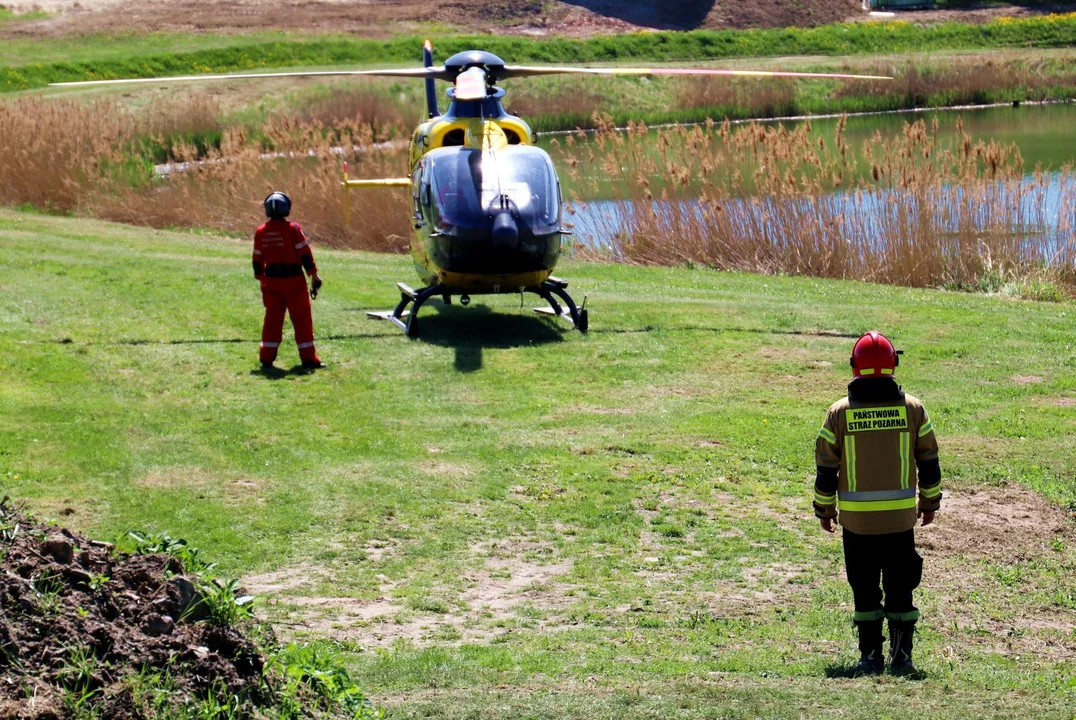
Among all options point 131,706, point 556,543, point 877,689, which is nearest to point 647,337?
point 556,543

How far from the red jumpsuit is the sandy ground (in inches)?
1764

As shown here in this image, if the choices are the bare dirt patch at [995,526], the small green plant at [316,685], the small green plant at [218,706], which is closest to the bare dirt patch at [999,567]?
the bare dirt patch at [995,526]

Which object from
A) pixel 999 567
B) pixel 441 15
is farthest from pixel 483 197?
pixel 441 15

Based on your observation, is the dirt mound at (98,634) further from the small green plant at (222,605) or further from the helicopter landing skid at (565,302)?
the helicopter landing skid at (565,302)

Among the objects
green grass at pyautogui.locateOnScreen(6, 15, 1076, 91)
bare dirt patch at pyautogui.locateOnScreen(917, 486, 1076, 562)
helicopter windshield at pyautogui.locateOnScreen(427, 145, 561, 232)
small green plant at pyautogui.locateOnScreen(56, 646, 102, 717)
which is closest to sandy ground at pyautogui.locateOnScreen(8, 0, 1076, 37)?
green grass at pyautogui.locateOnScreen(6, 15, 1076, 91)

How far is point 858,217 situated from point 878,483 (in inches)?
579

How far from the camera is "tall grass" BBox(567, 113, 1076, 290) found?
784 inches

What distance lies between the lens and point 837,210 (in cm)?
2144

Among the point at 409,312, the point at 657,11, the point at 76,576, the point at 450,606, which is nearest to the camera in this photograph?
the point at 76,576

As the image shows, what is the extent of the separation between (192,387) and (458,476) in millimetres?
3691

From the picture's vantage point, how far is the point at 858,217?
822 inches

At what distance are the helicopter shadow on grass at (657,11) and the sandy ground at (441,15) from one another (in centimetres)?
5

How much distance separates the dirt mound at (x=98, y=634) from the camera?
16.7ft

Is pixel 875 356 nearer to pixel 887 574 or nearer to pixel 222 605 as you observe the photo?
pixel 887 574
